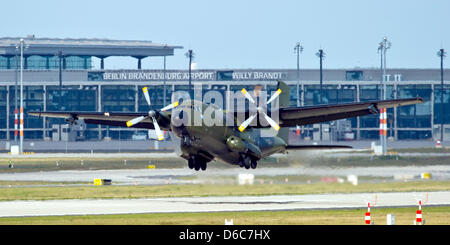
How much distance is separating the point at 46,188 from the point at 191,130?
1840cm

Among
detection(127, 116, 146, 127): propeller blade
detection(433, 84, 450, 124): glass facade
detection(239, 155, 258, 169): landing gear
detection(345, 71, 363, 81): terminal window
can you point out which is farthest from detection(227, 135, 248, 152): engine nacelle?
detection(433, 84, 450, 124): glass facade

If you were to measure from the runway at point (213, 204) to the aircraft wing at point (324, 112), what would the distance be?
5342 millimetres

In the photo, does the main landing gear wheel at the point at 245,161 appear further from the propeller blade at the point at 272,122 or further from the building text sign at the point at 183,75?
the building text sign at the point at 183,75

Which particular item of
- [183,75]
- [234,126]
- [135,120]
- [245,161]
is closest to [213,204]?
[245,161]

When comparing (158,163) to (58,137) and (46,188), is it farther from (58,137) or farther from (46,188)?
(58,137)

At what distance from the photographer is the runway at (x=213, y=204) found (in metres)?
46.5

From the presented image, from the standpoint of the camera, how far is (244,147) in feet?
167

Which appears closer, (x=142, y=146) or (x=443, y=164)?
(x=443, y=164)

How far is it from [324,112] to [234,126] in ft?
21.3

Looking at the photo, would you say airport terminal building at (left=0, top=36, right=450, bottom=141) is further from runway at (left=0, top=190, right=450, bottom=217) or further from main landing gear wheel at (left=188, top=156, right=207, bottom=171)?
main landing gear wheel at (left=188, top=156, right=207, bottom=171)

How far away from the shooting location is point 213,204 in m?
50.0

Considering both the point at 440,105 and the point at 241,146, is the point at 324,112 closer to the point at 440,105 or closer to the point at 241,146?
the point at 241,146

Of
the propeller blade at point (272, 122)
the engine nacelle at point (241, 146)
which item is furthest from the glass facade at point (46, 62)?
the engine nacelle at point (241, 146)
